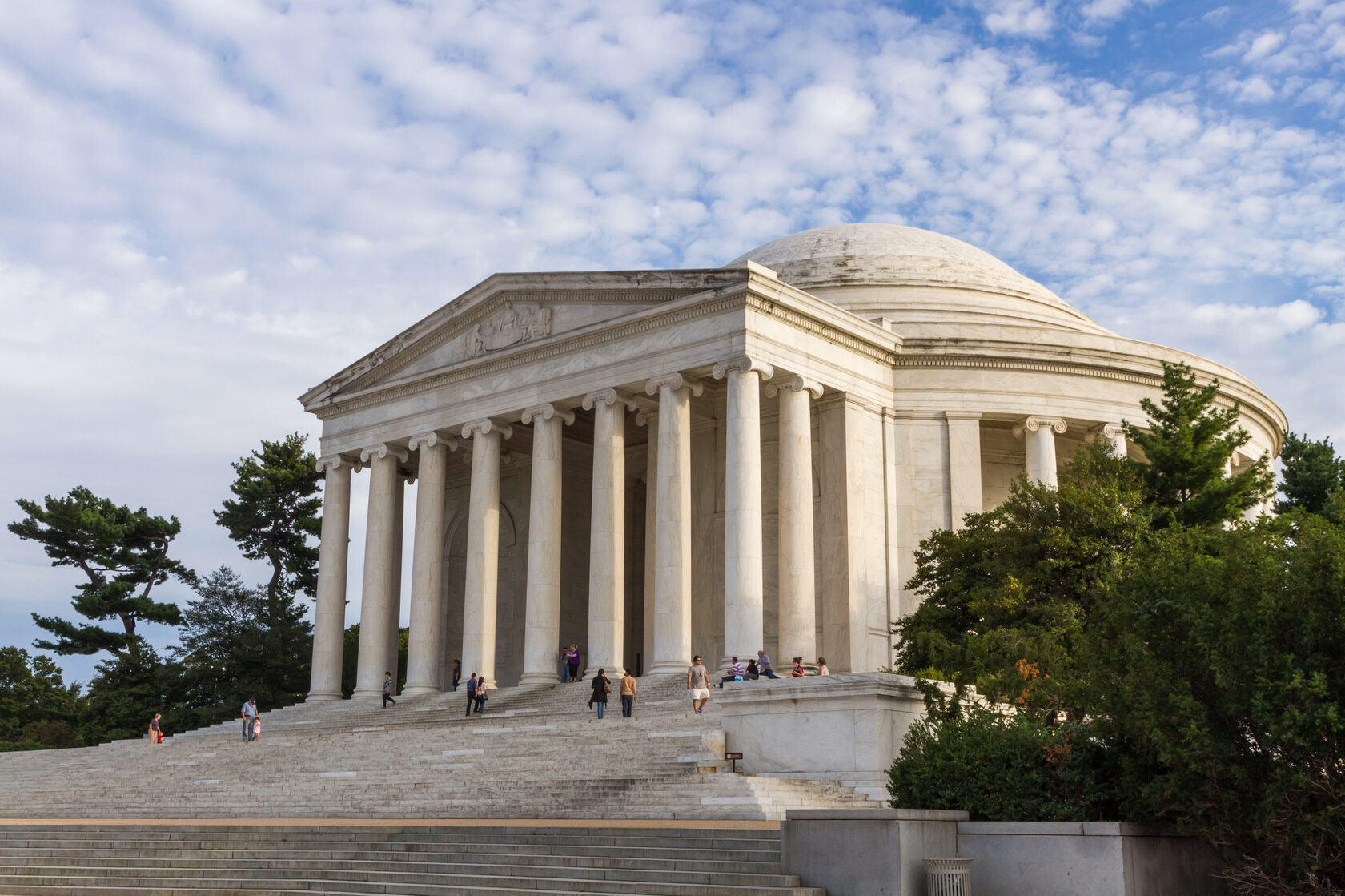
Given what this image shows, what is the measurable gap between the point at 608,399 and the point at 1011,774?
2728 cm

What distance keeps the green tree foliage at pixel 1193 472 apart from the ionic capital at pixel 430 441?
2749 cm

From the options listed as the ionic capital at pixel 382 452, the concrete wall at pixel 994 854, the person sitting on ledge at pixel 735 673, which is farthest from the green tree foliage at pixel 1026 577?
the ionic capital at pixel 382 452

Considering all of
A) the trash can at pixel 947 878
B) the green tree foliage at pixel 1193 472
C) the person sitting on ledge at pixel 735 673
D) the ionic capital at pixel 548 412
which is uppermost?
the ionic capital at pixel 548 412

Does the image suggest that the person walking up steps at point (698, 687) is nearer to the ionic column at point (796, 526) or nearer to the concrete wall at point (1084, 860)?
the ionic column at point (796, 526)

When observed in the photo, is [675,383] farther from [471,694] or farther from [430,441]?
[430,441]

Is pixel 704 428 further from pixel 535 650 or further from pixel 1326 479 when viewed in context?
pixel 1326 479

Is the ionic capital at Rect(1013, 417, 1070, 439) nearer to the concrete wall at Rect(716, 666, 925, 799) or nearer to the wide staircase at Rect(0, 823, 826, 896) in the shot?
the concrete wall at Rect(716, 666, 925, 799)

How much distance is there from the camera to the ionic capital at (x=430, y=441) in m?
52.6

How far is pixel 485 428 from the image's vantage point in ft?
166

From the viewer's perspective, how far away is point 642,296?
150ft

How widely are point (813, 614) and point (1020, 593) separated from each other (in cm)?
1080


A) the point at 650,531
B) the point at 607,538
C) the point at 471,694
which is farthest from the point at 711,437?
the point at 471,694

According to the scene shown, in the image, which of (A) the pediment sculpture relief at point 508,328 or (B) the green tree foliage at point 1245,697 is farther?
(A) the pediment sculpture relief at point 508,328

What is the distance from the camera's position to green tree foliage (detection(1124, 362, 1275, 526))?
3344cm
